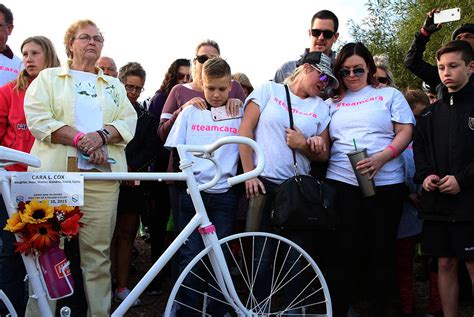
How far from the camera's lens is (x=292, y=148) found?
354cm

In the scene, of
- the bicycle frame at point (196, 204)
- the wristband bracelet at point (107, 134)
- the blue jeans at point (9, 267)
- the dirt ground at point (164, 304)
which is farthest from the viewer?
the dirt ground at point (164, 304)

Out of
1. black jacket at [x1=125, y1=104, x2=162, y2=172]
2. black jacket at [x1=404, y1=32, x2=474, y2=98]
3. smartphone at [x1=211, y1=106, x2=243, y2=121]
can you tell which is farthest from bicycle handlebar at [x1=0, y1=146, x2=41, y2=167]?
black jacket at [x1=404, y1=32, x2=474, y2=98]

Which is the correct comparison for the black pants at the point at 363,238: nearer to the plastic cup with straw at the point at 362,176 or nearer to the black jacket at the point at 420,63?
the plastic cup with straw at the point at 362,176

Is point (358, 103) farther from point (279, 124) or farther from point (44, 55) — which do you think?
point (44, 55)

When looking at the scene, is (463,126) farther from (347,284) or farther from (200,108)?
(200,108)

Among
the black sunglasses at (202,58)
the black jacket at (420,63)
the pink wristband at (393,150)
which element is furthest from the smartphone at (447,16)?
the black sunglasses at (202,58)

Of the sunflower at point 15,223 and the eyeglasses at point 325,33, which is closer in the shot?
the sunflower at point 15,223

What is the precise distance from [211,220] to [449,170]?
5.60 ft

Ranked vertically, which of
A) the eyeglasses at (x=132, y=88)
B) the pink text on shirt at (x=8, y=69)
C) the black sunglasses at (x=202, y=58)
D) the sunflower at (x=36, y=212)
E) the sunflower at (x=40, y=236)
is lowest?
the sunflower at (x=40, y=236)

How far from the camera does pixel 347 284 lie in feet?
12.2

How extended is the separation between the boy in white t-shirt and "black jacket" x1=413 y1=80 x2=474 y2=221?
1362 mm

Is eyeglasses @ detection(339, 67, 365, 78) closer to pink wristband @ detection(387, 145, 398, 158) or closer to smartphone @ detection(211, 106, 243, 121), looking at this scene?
pink wristband @ detection(387, 145, 398, 158)

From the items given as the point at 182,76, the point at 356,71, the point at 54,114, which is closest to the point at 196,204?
the point at 54,114

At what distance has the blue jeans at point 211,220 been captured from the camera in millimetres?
3402
